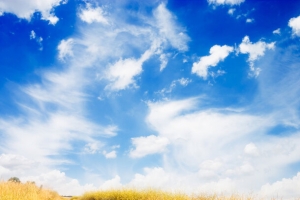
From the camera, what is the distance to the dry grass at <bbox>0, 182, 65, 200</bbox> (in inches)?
666

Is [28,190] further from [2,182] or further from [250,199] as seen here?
[250,199]

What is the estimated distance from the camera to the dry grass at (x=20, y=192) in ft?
55.5

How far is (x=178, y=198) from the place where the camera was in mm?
14297

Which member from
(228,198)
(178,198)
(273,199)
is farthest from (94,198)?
(273,199)

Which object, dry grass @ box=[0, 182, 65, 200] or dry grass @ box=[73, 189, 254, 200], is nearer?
dry grass @ box=[73, 189, 254, 200]

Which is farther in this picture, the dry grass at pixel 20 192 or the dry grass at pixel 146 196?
the dry grass at pixel 20 192

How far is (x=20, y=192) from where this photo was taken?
1923 centimetres

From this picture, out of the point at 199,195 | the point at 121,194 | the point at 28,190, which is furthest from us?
the point at 28,190

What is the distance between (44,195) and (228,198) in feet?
51.6

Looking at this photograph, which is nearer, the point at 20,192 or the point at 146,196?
the point at 146,196

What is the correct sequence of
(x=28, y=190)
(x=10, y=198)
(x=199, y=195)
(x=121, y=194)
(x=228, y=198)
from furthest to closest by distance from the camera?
(x=28, y=190) < (x=121, y=194) < (x=10, y=198) < (x=199, y=195) < (x=228, y=198)

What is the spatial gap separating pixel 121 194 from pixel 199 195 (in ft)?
20.0

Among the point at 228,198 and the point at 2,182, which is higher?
the point at 2,182

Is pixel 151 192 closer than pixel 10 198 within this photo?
No
